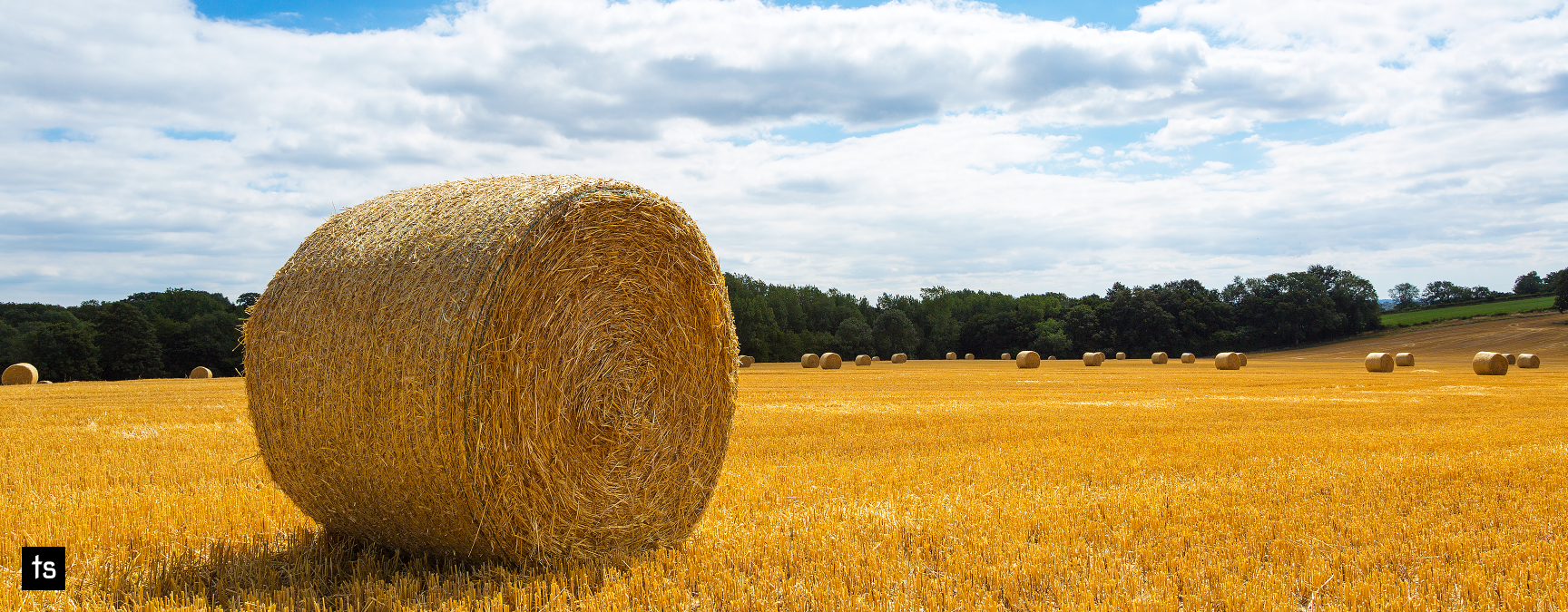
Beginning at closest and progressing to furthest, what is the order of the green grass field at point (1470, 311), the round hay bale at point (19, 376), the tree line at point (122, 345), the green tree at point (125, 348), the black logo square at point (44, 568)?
the black logo square at point (44, 568) < the round hay bale at point (19, 376) < the tree line at point (122, 345) < the green tree at point (125, 348) < the green grass field at point (1470, 311)

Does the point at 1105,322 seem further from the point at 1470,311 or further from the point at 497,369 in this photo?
the point at 497,369

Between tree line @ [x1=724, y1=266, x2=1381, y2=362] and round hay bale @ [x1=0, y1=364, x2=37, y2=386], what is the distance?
41448 mm

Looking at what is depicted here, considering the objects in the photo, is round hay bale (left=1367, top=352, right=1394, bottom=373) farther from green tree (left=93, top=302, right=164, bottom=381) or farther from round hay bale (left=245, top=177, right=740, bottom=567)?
green tree (left=93, top=302, right=164, bottom=381)

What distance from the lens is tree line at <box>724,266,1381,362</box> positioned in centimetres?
6419

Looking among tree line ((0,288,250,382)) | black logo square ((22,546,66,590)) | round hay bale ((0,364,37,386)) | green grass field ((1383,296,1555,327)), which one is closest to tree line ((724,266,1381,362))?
green grass field ((1383,296,1555,327))

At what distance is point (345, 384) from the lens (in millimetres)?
4359

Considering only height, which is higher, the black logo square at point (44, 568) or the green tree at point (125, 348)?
the green tree at point (125, 348)

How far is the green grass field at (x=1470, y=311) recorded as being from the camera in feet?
202

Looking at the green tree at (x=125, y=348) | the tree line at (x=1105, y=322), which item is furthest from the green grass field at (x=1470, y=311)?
the green tree at (x=125, y=348)

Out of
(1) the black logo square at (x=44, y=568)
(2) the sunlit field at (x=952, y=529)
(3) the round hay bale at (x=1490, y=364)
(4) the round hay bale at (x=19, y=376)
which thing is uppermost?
(4) the round hay bale at (x=19, y=376)

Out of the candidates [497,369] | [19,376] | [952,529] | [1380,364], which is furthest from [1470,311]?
[19,376]

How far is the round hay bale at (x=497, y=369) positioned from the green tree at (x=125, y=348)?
4962 centimetres

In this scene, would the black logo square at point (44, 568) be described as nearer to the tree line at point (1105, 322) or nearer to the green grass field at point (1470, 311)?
the tree line at point (1105, 322)

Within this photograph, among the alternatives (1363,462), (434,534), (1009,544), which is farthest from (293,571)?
(1363,462)
